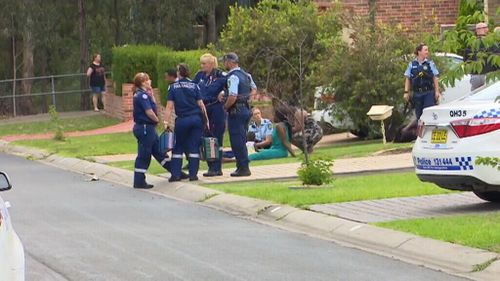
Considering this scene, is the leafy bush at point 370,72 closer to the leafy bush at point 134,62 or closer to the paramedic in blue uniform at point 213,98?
the paramedic in blue uniform at point 213,98

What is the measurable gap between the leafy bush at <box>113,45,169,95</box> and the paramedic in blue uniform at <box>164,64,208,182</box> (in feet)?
51.6

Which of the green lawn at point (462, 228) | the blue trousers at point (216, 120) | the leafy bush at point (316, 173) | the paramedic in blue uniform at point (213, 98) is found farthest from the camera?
the blue trousers at point (216, 120)

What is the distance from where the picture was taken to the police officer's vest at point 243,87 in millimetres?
17453

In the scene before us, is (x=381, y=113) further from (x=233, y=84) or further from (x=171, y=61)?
(x=171, y=61)

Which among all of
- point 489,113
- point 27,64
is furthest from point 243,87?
point 27,64

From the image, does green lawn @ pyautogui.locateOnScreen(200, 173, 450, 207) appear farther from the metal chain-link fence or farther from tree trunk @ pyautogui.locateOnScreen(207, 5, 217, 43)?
the metal chain-link fence

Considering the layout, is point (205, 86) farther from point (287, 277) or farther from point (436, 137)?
point (287, 277)

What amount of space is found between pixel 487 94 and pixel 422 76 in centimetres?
723

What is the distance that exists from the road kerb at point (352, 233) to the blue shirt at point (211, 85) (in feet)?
4.78

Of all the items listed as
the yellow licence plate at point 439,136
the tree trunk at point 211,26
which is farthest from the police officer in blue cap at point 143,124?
the tree trunk at point 211,26

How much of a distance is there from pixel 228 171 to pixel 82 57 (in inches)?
1003

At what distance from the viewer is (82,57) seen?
4338cm

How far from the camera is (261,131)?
21.0m

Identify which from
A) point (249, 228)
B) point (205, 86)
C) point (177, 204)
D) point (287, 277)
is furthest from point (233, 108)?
point (287, 277)
